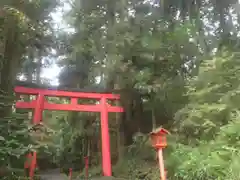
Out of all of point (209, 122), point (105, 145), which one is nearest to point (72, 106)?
point (105, 145)

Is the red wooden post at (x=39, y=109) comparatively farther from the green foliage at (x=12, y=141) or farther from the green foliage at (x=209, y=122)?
the green foliage at (x=209, y=122)

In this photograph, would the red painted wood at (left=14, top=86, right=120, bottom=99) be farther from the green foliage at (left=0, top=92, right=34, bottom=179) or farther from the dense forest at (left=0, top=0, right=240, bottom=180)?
the green foliage at (left=0, top=92, right=34, bottom=179)

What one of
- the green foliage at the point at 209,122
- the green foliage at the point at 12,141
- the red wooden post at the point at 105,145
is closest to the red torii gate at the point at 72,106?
the red wooden post at the point at 105,145

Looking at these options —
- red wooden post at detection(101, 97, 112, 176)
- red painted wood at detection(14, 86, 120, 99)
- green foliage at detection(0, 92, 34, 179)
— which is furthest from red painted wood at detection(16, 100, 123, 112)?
green foliage at detection(0, 92, 34, 179)

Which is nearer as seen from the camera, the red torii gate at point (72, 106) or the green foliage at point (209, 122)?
the green foliage at point (209, 122)

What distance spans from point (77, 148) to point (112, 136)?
3.09m

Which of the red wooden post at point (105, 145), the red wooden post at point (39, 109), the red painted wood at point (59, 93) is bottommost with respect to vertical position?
the red wooden post at point (105, 145)

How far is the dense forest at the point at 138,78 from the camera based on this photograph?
638 centimetres

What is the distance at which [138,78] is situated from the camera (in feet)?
36.5

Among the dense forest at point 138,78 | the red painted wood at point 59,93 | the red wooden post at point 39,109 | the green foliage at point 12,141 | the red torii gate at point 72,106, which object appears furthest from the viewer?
the red painted wood at point 59,93

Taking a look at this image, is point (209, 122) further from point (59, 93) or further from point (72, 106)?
point (59, 93)

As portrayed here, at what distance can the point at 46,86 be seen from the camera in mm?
11445

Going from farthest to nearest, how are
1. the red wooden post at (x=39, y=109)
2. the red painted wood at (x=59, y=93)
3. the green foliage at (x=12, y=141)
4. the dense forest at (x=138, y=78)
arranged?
1. the red painted wood at (x=59, y=93)
2. the red wooden post at (x=39, y=109)
3. the dense forest at (x=138, y=78)
4. the green foliage at (x=12, y=141)

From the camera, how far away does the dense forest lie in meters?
6.38
